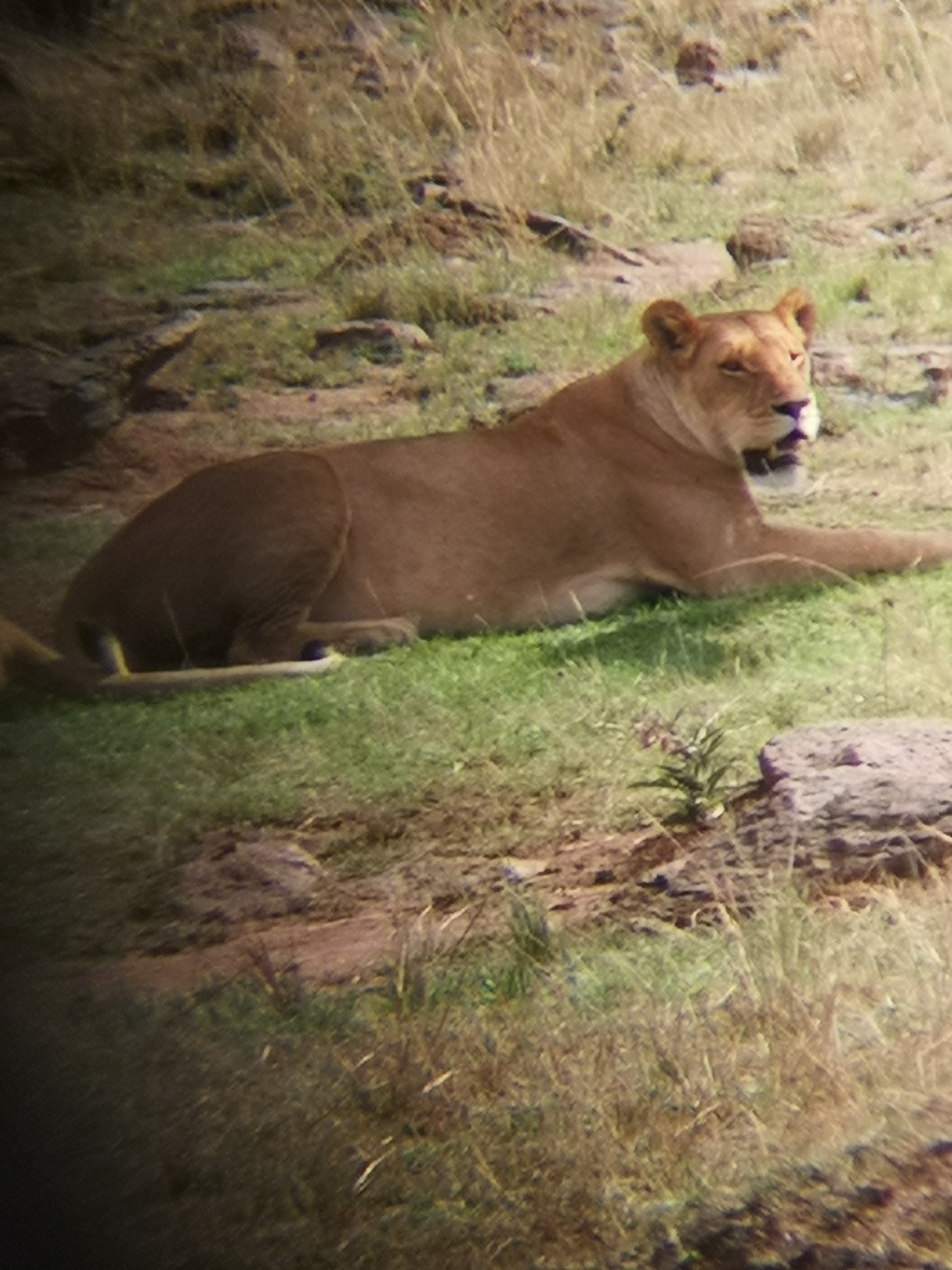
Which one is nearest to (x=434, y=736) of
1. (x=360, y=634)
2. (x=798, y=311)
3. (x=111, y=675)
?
(x=360, y=634)

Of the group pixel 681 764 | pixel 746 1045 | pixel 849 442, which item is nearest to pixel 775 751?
pixel 681 764

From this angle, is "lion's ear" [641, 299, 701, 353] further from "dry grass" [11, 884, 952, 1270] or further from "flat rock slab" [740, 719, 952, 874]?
"dry grass" [11, 884, 952, 1270]

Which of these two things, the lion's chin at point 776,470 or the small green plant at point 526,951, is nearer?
the small green plant at point 526,951

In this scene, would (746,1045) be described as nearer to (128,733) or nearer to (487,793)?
(487,793)

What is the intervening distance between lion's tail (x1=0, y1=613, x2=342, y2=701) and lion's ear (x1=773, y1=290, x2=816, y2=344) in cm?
59

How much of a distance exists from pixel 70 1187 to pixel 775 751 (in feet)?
2.65

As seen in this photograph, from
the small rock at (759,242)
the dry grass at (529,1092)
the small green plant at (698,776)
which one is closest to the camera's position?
the dry grass at (529,1092)

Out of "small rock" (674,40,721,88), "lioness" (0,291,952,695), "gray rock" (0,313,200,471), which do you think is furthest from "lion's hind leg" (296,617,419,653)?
"small rock" (674,40,721,88)

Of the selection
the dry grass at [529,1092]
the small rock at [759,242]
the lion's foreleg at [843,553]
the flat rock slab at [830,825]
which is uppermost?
the small rock at [759,242]

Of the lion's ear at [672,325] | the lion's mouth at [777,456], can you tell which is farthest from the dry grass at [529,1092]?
the lion's ear at [672,325]

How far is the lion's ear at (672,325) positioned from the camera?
2.38m

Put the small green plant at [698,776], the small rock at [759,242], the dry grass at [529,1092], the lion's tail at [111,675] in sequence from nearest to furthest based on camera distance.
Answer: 1. the dry grass at [529,1092]
2. the small green plant at [698,776]
3. the lion's tail at [111,675]
4. the small rock at [759,242]

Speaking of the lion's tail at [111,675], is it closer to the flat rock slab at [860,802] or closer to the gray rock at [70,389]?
the gray rock at [70,389]

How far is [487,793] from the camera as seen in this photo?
2143mm
